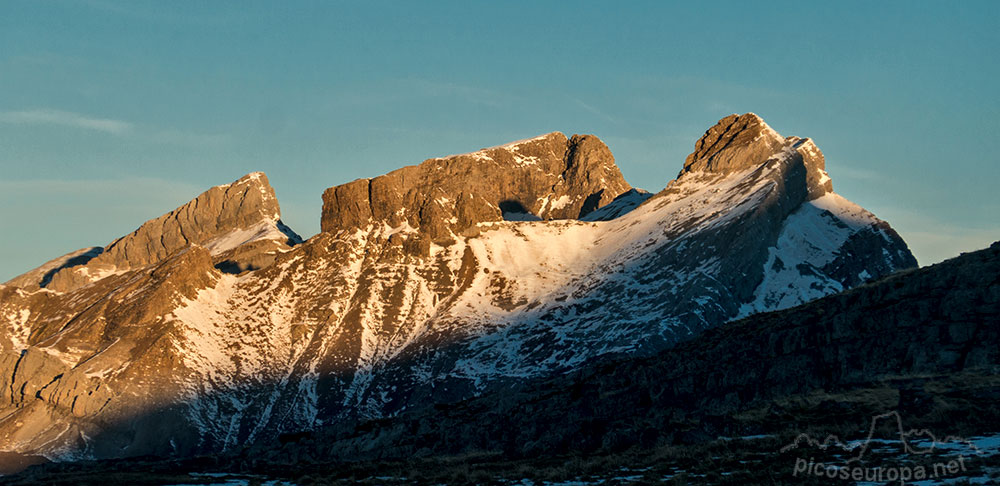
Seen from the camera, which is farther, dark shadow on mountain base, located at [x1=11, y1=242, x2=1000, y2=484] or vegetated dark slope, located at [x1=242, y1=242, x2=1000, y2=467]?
vegetated dark slope, located at [x1=242, y1=242, x2=1000, y2=467]

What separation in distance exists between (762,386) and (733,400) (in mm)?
2484

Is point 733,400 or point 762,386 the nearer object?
point 733,400

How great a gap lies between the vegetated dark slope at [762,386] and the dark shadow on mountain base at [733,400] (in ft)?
0.46

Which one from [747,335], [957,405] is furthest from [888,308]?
[957,405]

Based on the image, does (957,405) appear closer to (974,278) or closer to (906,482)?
(906,482)

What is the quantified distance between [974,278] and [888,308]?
21.1ft

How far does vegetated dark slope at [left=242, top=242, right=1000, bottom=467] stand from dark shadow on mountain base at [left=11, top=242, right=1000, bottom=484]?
14cm

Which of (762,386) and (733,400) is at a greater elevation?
(762,386)

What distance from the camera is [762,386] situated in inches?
3169

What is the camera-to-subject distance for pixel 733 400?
79.9 meters

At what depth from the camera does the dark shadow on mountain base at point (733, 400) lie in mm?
57750

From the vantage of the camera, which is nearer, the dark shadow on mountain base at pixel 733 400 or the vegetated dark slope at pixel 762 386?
the dark shadow on mountain base at pixel 733 400

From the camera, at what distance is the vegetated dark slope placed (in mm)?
62438

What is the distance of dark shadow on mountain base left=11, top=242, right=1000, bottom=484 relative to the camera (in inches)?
2274
